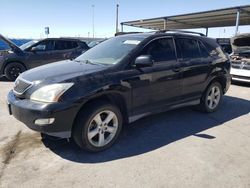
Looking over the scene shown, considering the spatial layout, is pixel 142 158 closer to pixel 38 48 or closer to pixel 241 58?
pixel 241 58

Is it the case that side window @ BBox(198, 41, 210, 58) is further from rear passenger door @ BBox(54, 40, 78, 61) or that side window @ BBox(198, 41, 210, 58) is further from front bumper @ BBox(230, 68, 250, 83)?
rear passenger door @ BBox(54, 40, 78, 61)

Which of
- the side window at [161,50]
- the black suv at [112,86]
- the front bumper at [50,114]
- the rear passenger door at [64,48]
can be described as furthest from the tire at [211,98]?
the rear passenger door at [64,48]

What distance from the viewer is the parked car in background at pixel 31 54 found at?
9.28 meters

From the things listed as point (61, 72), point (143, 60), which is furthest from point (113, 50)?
point (61, 72)

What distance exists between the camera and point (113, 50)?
4.36 meters

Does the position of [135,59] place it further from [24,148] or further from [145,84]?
[24,148]

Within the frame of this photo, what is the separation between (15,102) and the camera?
3463mm

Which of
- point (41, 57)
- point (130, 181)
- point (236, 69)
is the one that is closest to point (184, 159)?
point (130, 181)

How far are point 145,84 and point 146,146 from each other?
3.28 ft

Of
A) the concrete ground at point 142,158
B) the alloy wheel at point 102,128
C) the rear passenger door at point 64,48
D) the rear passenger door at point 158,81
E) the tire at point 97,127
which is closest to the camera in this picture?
the concrete ground at point 142,158

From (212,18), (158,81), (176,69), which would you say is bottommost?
(158,81)

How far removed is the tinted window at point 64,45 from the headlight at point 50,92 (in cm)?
752

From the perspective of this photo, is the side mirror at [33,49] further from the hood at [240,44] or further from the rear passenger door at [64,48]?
the hood at [240,44]

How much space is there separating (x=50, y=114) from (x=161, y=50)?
2.33 metres
